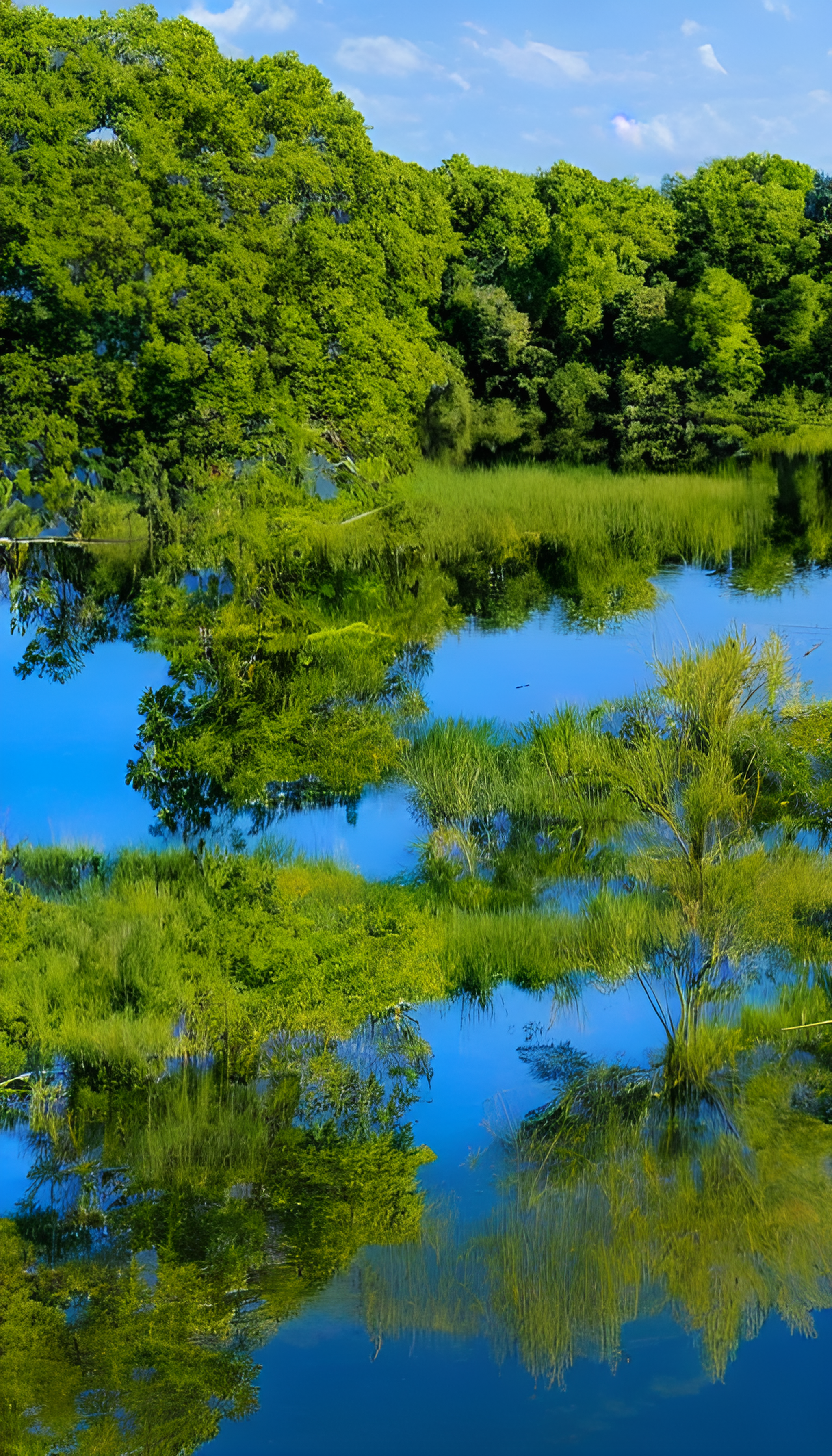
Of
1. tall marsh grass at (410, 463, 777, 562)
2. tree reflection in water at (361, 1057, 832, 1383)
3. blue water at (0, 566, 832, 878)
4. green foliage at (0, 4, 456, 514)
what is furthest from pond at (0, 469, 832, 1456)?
green foliage at (0, 4, 456, 514)

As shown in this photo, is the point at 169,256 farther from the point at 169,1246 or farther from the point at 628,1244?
the point at 628,1244

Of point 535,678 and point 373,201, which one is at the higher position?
point 373,201

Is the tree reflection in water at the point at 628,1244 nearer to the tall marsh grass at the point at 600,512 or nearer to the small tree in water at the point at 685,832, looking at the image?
the small tree in water at the point at 685,832

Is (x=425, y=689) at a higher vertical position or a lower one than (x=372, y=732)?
higher

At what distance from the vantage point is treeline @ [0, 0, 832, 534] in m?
19.5

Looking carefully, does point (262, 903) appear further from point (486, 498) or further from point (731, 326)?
point (731, 326)

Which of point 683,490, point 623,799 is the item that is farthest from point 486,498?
point 623,799

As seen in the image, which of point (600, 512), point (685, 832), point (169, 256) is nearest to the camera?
point (685, 832)

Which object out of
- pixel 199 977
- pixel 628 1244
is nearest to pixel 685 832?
pixel 199 977

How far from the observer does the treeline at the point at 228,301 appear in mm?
19547

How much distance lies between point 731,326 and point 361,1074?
16835 mm

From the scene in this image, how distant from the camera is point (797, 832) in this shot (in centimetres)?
1189

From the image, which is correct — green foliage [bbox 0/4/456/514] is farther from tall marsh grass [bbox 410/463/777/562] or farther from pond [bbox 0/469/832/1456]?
pond [bbox 0/469/832/1456]

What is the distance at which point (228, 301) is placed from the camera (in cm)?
1950
